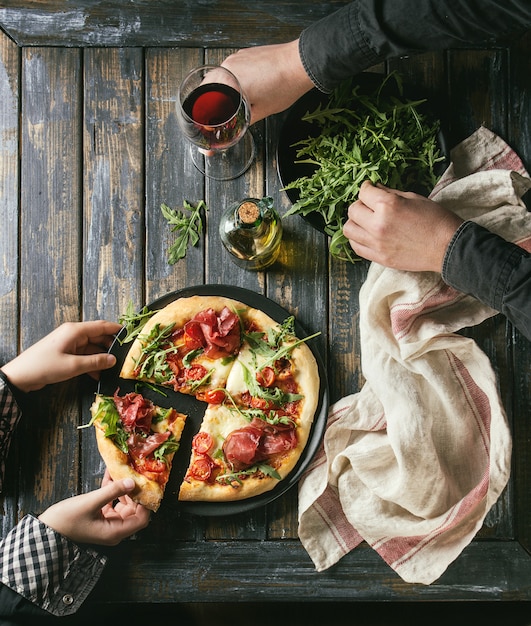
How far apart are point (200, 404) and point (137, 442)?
252 millimetres

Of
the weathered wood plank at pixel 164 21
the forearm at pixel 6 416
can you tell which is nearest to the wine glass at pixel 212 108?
the weathered wood plank at pixel 164 21

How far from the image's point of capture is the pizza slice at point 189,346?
81.8 inches

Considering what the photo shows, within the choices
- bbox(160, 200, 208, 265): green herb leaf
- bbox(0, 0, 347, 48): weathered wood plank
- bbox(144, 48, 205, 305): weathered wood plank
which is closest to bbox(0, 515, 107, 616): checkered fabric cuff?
bbox(144, 48, 205, 305): weathered wood plank

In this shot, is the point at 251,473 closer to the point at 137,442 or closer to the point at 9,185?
the point at 137,442

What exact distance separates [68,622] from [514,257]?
6.30ft

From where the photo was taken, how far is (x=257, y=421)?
2.07 m

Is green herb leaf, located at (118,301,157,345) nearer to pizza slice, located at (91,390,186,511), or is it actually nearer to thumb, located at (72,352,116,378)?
thumb, located at (72,352,116,378)

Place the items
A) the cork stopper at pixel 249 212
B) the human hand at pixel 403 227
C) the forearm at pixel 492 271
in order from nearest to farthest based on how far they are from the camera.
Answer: the forearm at pixel 492 271 < the human hand at pixel 403 227 < the cork stopper at pixel 249 212

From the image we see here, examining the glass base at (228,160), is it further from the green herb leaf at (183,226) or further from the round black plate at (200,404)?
the round black plate at (200,404)

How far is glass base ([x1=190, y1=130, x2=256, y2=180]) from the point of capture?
7.31ft

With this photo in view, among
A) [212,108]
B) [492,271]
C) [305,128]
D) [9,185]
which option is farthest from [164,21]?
[492,271]

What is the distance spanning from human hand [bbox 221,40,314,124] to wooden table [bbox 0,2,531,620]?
16cm

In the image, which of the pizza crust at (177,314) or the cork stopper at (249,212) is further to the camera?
the pizza crust at (177,314)

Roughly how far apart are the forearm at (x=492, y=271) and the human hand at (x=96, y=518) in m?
1.21
